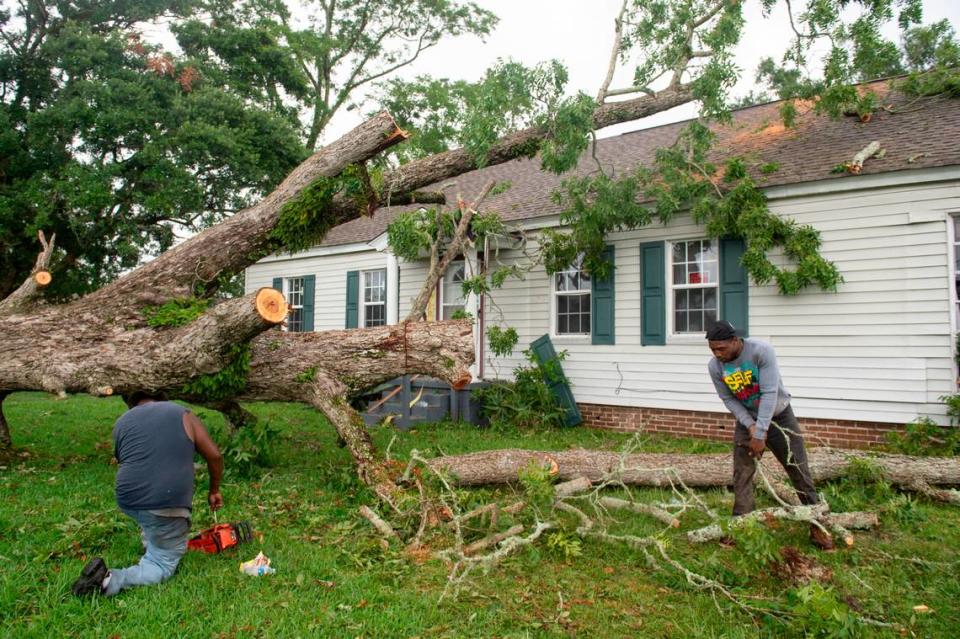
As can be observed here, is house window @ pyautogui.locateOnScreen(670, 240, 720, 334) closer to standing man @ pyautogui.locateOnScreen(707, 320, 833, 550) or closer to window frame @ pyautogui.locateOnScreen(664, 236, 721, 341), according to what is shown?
window frame @ pyautogui.locateOnScreen(664, 236, 721, 341)

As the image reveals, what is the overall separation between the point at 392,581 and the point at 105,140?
56.1ft

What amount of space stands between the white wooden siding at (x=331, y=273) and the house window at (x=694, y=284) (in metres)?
7.20

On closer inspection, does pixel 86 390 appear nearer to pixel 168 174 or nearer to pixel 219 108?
pixel 168 174

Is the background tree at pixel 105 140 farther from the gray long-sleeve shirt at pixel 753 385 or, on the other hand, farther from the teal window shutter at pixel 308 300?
the gray long-sleeve shirt at pixel 753 385

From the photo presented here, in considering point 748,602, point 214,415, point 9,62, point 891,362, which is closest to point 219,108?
point 9,62

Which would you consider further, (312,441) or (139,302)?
(312,441)

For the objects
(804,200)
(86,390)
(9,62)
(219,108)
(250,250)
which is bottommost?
(86,390)

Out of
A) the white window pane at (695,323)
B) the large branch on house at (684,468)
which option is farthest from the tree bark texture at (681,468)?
the white window pane at (695,323)

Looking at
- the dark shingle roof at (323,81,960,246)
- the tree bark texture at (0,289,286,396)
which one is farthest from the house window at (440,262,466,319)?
the tree bark texture at (0,289,286,396)

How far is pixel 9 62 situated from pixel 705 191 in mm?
18756

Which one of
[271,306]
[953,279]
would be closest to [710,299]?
[953,279]

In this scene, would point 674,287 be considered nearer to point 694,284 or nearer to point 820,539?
point 694,284

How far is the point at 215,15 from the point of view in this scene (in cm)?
2170

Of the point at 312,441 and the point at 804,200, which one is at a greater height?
the point at 804,200
